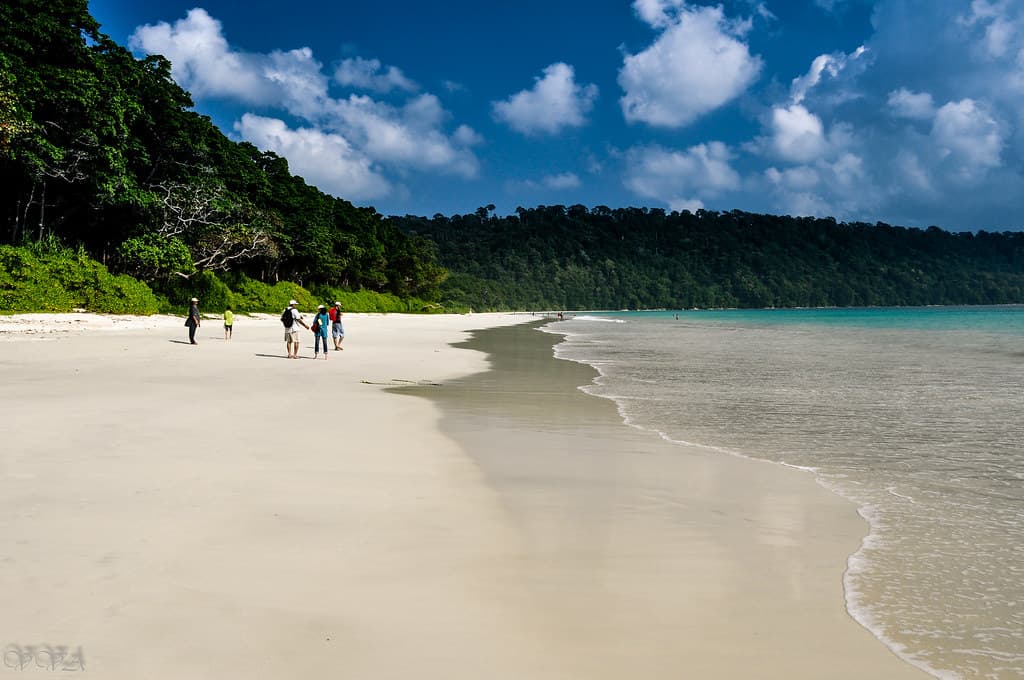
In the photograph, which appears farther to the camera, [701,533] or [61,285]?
[61,285]

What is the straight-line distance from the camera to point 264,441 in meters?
8.44

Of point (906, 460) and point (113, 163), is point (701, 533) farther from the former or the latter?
point (113, 163)

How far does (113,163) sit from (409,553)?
4163cm

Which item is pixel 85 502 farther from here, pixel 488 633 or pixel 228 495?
pixel 488 633

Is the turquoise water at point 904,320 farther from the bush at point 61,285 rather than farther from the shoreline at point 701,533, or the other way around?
the bush at point 61,285

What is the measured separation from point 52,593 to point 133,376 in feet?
42.2

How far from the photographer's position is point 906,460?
27.0ft

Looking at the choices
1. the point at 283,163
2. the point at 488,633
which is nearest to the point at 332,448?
the point at 488,633

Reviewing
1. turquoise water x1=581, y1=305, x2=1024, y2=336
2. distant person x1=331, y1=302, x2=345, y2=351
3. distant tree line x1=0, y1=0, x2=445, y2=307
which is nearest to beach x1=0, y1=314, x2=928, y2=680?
distant person x1=331, y1=302, x2=345, y2=351

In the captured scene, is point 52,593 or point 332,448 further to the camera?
point 332,448

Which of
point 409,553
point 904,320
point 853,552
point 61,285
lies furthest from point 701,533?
point 904,320

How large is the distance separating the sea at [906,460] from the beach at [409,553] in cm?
27

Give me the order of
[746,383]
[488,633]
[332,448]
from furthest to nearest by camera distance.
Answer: [746,383]
[332,448]
[488,633]

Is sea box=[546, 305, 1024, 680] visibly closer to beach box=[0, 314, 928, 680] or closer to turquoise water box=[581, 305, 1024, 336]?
beach box=[0, 314, 928, 680]
